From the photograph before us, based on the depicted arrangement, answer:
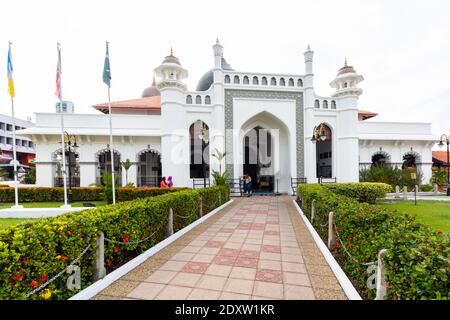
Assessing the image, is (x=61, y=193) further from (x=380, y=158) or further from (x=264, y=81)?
(x=380, y=158)

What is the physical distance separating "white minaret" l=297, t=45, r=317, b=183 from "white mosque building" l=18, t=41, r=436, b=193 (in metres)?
0.07

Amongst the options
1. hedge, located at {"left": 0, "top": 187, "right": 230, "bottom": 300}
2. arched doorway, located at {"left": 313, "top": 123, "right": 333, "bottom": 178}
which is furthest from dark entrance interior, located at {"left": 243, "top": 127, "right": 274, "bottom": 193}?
hedge, located at {"left": 0, "top": 187, "right": 230, "bottom": 300}

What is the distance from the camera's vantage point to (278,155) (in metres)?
18.5

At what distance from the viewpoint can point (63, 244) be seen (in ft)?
10.3

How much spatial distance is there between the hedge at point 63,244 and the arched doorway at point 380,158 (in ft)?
66.5

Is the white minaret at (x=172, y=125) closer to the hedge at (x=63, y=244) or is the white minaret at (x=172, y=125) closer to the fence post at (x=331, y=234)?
the hedge at (x=63, y=244)

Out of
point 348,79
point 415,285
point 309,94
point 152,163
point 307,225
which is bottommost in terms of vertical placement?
point 307,225

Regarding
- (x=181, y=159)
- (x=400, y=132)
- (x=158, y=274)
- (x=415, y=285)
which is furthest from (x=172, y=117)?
(x=400, y=132)

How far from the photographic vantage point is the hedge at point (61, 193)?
13359mm

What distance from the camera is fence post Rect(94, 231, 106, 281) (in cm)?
373

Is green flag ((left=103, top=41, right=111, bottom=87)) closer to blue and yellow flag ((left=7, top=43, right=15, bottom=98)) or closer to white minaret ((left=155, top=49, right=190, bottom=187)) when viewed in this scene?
blue and yellow flag ((left=7, top=43, right=15, bottom=98))
